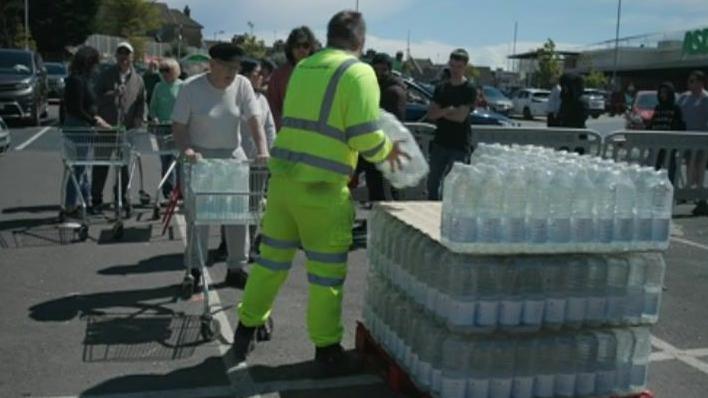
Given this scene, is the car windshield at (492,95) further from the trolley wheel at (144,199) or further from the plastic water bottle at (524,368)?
the plastic water bottle at (524,368)

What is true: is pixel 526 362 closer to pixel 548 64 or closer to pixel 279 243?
pixel 279 243

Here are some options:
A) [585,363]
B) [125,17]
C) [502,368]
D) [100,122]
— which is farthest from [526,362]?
[125,17]

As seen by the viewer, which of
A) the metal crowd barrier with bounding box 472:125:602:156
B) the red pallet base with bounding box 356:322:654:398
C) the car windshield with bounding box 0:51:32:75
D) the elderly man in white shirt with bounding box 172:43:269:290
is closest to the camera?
the red pallet base with bounding box 356:322:654:398

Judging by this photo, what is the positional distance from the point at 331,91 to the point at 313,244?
94cm

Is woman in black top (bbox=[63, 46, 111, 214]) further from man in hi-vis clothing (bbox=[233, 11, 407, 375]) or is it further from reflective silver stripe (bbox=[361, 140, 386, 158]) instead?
reflective silver stripe (bbox=[361, 140, 386, 158])

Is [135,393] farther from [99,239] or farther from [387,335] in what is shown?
[99,239]

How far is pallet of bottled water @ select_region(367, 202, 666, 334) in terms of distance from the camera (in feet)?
13.3

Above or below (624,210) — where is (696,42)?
above

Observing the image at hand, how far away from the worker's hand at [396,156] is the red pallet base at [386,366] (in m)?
1.15

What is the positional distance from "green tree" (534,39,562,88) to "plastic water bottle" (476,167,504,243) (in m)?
72.1

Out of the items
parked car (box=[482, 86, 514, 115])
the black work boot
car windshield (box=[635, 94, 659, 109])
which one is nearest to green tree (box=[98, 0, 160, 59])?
parked car (box=[482, 86, 514, 115])

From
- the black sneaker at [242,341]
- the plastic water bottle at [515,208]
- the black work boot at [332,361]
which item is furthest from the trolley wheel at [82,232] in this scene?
the plastic water bottle at [515,208]

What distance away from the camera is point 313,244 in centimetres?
474

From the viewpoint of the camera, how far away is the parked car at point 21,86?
2072 centimetres
